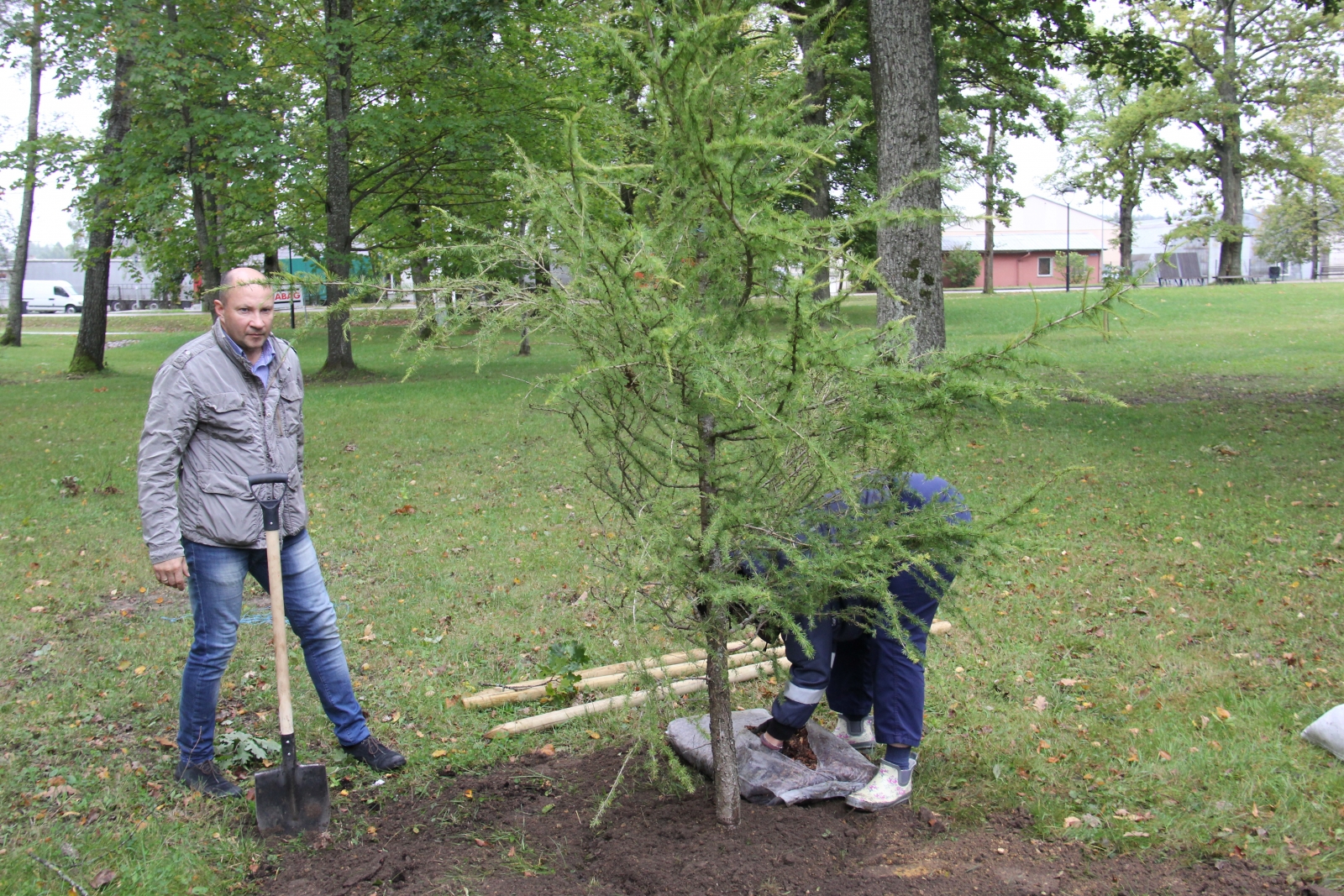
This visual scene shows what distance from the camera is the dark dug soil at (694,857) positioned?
3.31 meters

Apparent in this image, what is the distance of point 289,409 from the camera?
13.6 ft

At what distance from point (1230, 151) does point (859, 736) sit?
4481 centimetres

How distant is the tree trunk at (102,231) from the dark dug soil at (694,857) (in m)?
15.9

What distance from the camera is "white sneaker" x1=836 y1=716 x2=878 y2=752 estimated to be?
4.40 meters

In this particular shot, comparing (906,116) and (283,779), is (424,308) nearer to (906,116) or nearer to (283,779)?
(283,779)

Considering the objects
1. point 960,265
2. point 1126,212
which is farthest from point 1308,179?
point 960,265

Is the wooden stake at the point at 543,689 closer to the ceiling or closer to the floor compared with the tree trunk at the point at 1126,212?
closer to the floor

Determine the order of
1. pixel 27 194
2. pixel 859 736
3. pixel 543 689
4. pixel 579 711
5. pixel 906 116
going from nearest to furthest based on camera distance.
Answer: pixel 859 736 → pixel 579 711 → pixel 543 689 → pixel 906 116 → pixel 27 194

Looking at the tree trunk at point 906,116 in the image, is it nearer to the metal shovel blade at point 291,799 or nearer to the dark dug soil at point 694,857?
the dark dug soil at point 694,857

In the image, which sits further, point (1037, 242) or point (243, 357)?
point (1037, 242)

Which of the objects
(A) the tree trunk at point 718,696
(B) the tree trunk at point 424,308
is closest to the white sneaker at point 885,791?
(A) the tree trunk at point 718,696

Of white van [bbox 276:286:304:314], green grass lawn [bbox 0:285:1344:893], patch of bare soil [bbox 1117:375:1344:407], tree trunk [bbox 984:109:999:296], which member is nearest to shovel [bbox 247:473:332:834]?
green grass lawn [bbox 0:285:1344:893]

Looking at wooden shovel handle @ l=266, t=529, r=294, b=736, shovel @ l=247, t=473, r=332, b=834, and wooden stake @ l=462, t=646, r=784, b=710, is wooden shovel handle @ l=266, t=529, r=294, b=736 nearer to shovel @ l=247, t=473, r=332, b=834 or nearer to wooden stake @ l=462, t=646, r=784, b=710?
shovel @ l=247, t=473, r=332, b=834

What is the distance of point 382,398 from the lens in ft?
53.2
